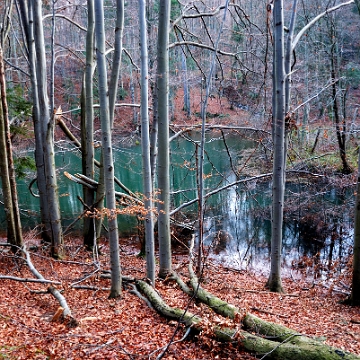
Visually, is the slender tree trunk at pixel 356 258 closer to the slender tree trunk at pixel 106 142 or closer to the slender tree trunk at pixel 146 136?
the slender tree trunk at pixel 146 136

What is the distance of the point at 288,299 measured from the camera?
7.16 metres

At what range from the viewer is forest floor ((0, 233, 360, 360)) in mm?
4156

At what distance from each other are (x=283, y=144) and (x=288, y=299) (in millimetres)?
3133

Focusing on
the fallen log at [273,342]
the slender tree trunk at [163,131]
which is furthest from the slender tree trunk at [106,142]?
the fallen log at [273,342]

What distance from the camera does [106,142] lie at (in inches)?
206

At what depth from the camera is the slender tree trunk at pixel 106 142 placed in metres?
4.88

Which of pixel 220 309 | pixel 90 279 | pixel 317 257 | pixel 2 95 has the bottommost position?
pixel 317 257

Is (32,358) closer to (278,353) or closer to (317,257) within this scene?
(278,353)

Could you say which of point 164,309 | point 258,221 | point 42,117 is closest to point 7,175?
point 42,117

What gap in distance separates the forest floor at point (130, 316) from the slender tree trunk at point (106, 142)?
61cm

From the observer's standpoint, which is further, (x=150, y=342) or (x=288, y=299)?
(x=288, y=299)

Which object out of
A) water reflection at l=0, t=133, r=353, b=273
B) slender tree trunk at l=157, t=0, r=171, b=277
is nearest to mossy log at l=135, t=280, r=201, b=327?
slender tree trunk at l=157, t=0, r=171, b=277

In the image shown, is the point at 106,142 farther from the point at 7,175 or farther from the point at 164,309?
the point at 7,175

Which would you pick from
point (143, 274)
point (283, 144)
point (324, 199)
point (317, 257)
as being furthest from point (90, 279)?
point (324, 199)
